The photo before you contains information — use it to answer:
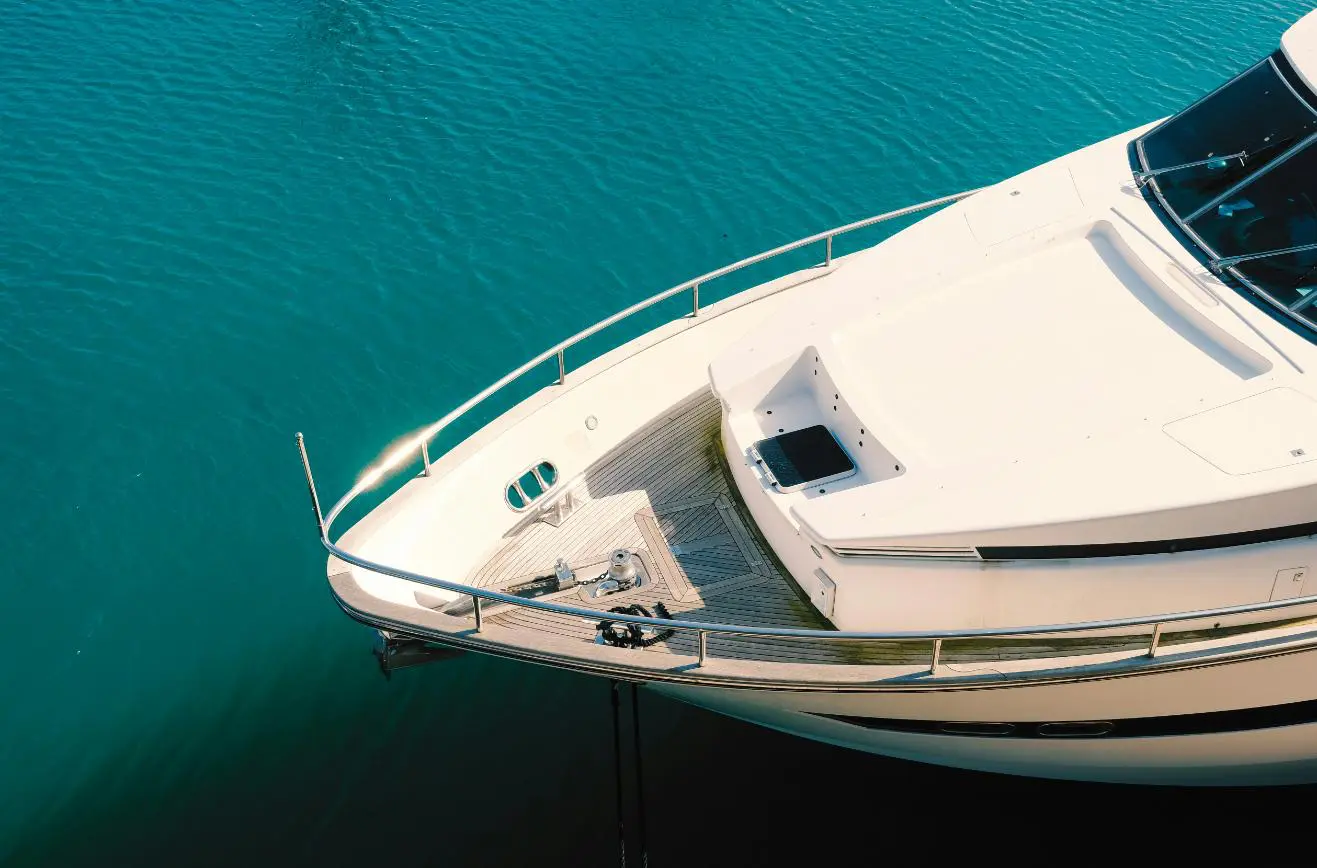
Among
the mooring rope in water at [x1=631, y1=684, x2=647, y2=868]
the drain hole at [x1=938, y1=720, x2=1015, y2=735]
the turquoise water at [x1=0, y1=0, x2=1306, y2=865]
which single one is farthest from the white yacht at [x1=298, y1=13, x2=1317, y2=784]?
the turquoise water at [x1=0, y1=0, x2=1306, y2=865]

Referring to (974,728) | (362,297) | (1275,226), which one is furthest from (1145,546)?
(362,297)

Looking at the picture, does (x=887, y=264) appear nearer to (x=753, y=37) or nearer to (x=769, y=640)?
(x=769, y=640)

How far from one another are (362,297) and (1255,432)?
34.1 ft

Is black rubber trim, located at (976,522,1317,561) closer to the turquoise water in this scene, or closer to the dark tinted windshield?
the dark tinted windshield

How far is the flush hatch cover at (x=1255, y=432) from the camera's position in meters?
6.98

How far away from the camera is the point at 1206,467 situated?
276 inches

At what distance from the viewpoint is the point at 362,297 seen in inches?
577

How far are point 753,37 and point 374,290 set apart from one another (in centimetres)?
835

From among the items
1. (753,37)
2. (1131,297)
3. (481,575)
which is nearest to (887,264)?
(1131,297)

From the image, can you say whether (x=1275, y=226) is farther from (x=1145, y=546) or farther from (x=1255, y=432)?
(x=1145, y=546)

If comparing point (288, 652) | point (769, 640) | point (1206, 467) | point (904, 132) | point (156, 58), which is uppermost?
point (156, 58)

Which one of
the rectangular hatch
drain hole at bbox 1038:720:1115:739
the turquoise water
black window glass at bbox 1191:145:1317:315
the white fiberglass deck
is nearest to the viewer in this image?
drain hole at bbox 1038:720:1115:739

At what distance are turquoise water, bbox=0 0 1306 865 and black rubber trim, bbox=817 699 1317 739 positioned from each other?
1.50 meters

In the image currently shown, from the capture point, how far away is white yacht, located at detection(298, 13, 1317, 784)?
278 inches
